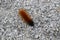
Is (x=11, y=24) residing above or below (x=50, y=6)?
below

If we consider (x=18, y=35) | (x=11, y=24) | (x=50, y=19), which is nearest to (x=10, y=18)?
(x=11, y=24)

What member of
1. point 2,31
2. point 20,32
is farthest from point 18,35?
point 2,31

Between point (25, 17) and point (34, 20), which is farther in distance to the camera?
point (34, 20)

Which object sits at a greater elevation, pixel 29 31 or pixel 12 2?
pixel 12 2

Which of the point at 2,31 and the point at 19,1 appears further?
the point at 19,1

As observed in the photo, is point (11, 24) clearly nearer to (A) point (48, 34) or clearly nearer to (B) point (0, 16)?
(B) point (0, 16)

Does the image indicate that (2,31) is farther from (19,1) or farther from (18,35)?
(19,1)
